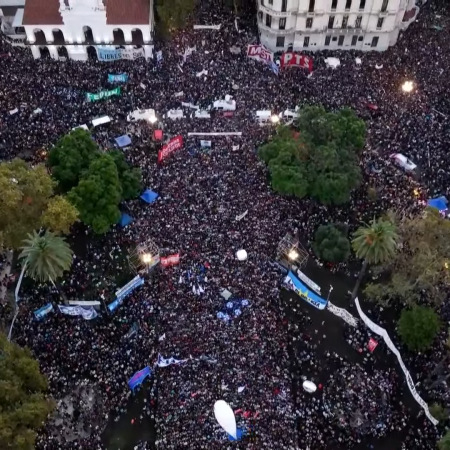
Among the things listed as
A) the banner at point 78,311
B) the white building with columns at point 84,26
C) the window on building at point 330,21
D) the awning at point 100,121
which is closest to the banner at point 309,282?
the banner at point 78,311

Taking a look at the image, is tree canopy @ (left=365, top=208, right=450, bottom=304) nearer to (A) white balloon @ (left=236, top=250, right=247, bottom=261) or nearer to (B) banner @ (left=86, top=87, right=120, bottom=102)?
(A) white balloon @ (left=236, top=250, right=247, bottom=261)

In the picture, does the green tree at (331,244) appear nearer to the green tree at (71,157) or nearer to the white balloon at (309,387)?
the white balloon at (309,387)

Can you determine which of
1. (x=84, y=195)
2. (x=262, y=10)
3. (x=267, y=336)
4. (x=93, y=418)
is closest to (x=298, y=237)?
(x=267, y=336)

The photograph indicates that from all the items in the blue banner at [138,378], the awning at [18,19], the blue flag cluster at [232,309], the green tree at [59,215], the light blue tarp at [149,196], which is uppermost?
the awning at [18,19]

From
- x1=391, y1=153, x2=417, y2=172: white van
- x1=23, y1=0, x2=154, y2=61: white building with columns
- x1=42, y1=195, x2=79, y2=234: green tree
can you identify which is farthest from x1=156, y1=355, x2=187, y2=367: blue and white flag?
x1=23, y1=0, x2=154, y2=61: white building with columns

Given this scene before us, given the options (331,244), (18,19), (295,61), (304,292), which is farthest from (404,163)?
(18,19)
